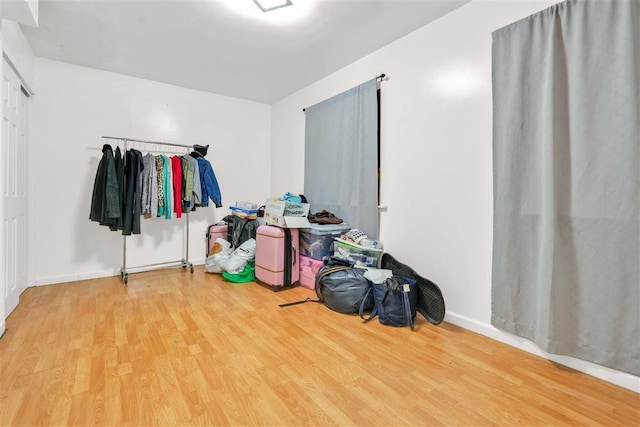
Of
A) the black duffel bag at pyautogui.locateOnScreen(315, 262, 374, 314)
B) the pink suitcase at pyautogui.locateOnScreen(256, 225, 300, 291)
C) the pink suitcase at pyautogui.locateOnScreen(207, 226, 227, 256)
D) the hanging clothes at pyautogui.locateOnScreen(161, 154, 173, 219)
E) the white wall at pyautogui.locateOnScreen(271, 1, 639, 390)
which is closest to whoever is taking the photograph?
the white wall at pyautogui.locateOnScreen(271, 1, 639, 390)

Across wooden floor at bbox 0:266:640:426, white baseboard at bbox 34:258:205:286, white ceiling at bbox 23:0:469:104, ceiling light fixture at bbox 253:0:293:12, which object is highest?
white ceiling at bbox 23:0:469:104

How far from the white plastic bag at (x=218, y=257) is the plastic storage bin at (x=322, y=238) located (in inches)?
44.8

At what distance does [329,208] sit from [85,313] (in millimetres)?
2555

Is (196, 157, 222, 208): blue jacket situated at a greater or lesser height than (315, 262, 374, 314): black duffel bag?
greater

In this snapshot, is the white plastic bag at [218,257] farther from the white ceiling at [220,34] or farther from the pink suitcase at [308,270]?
the white ceiling at [220,34]

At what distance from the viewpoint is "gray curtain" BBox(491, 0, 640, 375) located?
62.6 inches

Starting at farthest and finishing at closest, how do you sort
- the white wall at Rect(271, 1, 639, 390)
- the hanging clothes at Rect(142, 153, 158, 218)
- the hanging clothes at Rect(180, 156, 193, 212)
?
1. the hanging clothes at Rect(180, 156, 193, 212)
2. the hanging clothes at Rect(142, 153, 158, 218)
3. the white wall at Rect(271, 1, 639, 390)

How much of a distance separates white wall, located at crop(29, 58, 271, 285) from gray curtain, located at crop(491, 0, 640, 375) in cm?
365

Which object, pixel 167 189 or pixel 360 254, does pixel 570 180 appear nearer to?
pixel 360 254

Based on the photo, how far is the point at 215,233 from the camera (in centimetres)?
418

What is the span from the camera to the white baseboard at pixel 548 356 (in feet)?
5.32

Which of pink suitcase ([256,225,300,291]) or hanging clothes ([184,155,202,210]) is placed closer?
pink suitcase ([256,225,300,291])

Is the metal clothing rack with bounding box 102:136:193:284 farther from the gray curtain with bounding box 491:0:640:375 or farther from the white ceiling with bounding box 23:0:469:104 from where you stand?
the gray curtain with bounding box 491:0:640:375

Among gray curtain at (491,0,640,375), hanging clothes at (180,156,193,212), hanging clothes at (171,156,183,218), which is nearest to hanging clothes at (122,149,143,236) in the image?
hanging clothes at (171,156,183,218)
